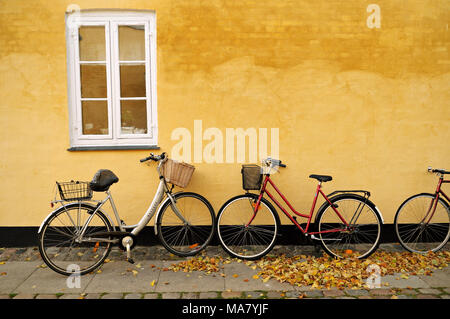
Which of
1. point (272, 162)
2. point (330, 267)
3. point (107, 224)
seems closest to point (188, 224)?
point (107, 224)

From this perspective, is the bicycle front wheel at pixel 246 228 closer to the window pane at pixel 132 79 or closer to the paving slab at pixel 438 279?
the paving slab at pixel 438 279

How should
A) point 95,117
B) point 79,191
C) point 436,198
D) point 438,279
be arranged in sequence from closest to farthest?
1. point 438,279
2. point 79,191
3. point 436,198
4. point 95,117

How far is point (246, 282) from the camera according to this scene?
167 inches

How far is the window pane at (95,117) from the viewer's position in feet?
→ 17.0

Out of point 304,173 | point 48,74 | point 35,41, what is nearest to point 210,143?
point 304,173

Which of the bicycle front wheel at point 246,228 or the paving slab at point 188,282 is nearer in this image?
the paving slab at point 188,282

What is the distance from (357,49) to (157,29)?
2679 mm

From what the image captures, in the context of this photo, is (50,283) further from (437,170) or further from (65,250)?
(437,170)

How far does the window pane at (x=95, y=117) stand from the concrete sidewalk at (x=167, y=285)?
1.78m

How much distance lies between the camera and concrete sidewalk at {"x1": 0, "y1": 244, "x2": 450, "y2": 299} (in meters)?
3.96

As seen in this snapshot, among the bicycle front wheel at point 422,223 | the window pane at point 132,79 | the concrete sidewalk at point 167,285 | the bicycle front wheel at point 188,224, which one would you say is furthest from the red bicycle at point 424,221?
the window pane at point 132,79

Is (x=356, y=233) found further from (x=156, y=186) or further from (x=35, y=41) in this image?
(x=35, y=41)

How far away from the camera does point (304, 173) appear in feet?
17.2

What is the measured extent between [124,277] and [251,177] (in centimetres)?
190
